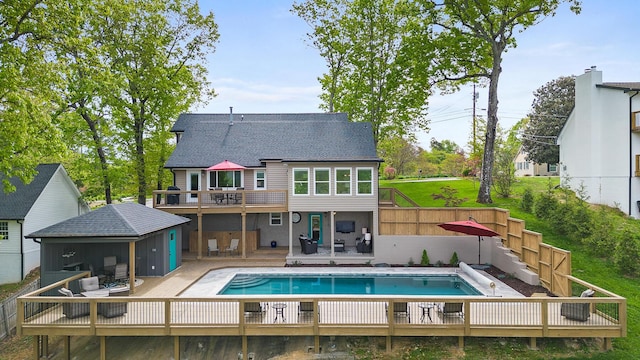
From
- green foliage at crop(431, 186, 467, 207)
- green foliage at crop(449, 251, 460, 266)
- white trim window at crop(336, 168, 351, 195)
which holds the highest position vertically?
white trim window at crop(336, 168, 351, 195)

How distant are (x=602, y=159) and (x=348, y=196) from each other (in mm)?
14903

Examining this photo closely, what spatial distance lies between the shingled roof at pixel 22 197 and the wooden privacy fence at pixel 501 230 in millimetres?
18040

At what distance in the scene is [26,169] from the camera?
1300 cm

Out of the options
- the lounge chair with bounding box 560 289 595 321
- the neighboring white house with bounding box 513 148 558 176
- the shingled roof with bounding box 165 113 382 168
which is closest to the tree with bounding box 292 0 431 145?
the shingled roof with bounding box 165 113 382 168

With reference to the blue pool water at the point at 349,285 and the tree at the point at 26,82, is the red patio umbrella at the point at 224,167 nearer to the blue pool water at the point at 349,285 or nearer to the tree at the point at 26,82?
the blue pool water at the point at 349,285

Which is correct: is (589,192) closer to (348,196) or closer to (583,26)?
(583,26)

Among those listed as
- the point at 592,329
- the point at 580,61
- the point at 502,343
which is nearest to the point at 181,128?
the point at 502,343

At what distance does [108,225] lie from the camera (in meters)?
12.5

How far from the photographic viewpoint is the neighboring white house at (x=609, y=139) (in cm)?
1845

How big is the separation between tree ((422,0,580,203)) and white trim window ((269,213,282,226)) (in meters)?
11.7

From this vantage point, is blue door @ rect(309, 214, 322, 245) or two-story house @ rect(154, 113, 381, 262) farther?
blue door @ rect(309, 214, 322, 245)

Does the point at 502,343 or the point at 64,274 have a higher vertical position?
the point at 64,274

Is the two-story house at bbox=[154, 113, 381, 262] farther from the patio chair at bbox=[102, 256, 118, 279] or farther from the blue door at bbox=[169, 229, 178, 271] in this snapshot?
the patio chair at bbox=[102, 256, 118, 279]

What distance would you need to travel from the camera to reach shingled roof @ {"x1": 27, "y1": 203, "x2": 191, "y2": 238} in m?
12.1
